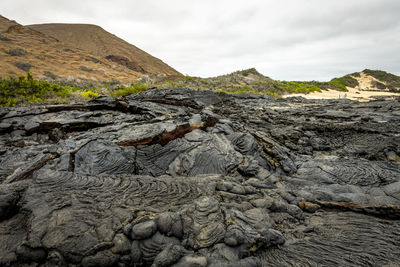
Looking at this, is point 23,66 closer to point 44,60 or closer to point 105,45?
point 44,60

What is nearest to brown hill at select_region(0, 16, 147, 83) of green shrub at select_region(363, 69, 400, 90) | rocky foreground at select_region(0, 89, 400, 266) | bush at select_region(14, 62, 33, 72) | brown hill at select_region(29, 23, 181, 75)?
bush at select_region(14, 62, 33, 72)

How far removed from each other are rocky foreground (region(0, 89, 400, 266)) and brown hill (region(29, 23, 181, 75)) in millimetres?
48608

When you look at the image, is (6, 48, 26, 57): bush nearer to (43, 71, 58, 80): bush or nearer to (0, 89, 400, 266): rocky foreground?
(43, 71, 58, 80): bush

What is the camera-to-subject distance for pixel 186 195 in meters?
3.86

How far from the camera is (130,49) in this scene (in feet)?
201

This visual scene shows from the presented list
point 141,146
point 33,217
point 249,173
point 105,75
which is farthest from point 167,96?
point 105,75

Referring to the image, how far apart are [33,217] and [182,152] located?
3.50m

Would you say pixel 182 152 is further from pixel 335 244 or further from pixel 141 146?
pixel 335 244

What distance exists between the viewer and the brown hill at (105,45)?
171ft

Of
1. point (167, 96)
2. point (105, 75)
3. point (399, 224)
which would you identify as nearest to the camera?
point (399, 224)

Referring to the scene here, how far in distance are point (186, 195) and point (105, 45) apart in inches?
2715

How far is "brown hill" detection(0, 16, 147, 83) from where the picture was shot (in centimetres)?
2723

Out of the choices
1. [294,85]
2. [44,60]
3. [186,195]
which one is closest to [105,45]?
[44,60]

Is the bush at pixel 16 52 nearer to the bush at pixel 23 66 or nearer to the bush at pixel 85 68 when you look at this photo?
the bush at pixel 23 66
